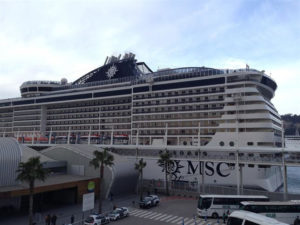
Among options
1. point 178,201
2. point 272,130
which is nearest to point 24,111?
point 178,201

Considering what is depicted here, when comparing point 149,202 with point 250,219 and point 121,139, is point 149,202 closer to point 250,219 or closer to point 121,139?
point 250,219

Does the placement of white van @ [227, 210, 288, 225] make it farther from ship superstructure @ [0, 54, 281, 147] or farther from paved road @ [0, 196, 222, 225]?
ship superstructure @ [0, 54, 281, 147]

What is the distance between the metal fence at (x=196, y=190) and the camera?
37.0 metres

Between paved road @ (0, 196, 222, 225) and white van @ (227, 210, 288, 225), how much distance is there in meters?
7.72

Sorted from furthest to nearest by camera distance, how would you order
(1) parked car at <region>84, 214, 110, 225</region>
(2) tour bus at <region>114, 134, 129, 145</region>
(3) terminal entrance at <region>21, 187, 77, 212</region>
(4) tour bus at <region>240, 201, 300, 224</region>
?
(2) tour bus at <region>114, 134, 129, 145</region>, (3) terminal entrance at <region>21, 187, 77, 212</region>, (4) tour bus at <region>240, 201, 300, 224</region>, (1) parked car at <region>84, 214, 110, 225</region>

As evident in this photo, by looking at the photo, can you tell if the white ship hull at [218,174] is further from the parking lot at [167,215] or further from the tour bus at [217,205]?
the tour bus at [217,205]

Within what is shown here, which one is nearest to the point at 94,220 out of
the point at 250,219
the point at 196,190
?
the point at 250,219

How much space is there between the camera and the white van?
62.6 ft

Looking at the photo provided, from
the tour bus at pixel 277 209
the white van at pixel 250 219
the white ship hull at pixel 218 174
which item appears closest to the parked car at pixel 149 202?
the white ship hull at pixel 218 174

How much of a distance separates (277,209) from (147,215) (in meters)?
13.8

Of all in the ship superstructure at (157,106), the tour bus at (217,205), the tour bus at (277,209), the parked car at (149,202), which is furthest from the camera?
the ship superstructure at (157,106)

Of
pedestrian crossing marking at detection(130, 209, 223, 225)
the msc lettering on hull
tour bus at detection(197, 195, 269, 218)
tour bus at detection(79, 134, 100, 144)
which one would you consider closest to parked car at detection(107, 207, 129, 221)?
pedestrian crossing marking at detection(130, 209, 223, 225)

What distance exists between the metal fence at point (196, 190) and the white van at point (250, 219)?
1783 centimetres

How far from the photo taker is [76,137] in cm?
7150
